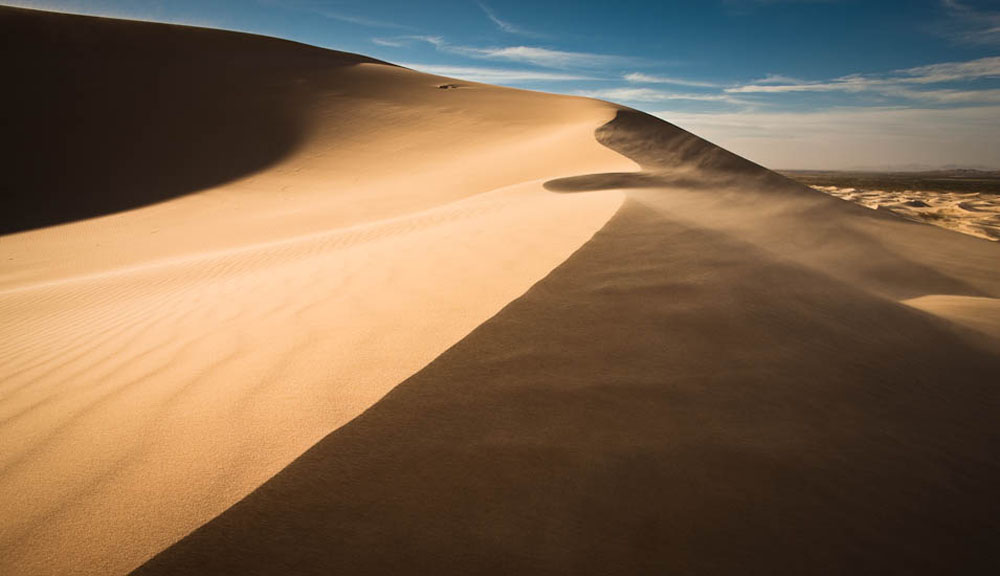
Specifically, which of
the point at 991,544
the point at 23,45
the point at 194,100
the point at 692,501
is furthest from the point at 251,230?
the point at 23,45

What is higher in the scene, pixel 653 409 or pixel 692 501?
pixel 653 409

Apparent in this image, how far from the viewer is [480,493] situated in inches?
57.3

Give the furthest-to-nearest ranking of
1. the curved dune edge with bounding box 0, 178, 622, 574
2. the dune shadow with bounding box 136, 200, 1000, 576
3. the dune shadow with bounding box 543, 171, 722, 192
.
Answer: the dune shadow with bounding box 543, 171, 722, 192
the curved dune edge with bounding box 0, 178, 622, 574
the dune shadow with bounding box 136, 200, 1000, 576

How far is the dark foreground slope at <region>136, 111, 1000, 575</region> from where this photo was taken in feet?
4.31

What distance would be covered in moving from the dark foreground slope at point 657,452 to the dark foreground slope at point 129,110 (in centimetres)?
1348

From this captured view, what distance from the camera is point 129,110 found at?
1698 centimetres

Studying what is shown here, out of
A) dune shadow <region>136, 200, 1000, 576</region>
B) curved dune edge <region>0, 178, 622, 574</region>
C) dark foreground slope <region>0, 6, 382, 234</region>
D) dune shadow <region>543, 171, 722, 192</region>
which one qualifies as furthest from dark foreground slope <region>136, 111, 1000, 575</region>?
dark foreground slope <region>0, 6, 382, 234</region>

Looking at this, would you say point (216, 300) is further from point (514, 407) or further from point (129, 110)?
point (129, 110)

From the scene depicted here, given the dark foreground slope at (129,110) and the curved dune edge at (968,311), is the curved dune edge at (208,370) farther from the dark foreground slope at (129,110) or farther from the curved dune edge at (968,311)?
the dark foreground slope at (129,110)

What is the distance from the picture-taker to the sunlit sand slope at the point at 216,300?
4.94 ft

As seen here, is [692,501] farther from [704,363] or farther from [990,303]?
[990,303]

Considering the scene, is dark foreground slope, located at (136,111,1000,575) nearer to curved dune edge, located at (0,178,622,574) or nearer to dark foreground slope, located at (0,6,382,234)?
curved dune edge, located at (0,178,622,574)

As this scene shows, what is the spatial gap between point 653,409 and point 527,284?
1146 millimetres

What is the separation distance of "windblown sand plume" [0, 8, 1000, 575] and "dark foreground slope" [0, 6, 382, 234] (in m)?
10.5
